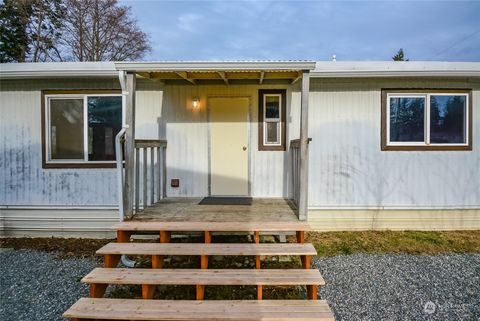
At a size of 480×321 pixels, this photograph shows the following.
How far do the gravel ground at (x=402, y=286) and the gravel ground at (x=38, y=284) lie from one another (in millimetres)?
3004

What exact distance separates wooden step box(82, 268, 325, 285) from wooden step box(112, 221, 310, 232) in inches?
19.5

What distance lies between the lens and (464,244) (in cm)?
499

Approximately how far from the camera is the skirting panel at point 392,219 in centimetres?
547

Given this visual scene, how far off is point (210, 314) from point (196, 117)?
3.58 metres

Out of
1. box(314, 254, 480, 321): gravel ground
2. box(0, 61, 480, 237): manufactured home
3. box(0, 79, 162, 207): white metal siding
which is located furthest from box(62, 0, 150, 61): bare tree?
box(314, 254, 480, 321): gravel ground

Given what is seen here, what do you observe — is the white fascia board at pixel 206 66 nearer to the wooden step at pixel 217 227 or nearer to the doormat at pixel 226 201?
the wooden step at pixel 217 227

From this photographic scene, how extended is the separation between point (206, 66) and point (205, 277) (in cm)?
253

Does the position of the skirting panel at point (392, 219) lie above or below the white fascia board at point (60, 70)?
below

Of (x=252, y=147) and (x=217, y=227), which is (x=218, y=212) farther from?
(x=252, y=147)

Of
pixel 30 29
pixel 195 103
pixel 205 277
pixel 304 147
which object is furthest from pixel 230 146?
pixel 30 29

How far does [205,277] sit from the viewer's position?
10.1ft

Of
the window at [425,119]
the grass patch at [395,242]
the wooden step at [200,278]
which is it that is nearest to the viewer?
the wooden step at [200,278]

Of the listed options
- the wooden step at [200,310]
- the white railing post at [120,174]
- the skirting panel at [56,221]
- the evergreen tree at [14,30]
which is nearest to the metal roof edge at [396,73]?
the white railing post at [120,174]

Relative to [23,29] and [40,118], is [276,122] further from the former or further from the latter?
[23,29]
